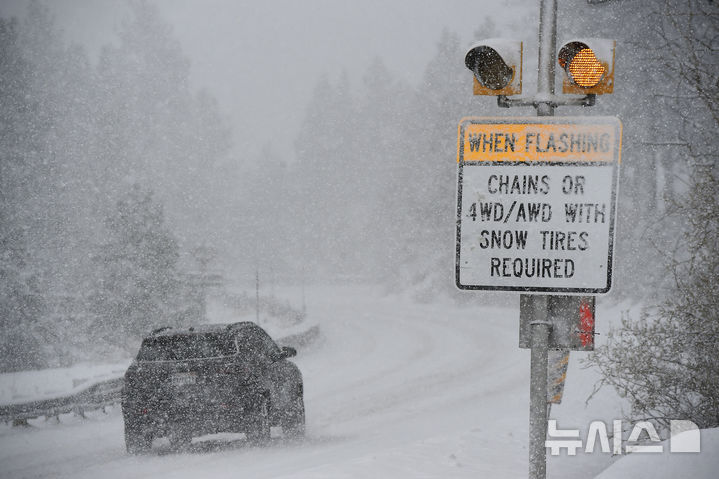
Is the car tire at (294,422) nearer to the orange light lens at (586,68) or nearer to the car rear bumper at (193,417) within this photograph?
the car rear bumper at (193,417)

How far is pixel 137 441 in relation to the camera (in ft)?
35.3

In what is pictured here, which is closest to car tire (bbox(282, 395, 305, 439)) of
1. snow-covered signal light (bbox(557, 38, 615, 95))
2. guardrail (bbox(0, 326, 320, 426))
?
guardrail (bbox(0, 326, 320, 426))

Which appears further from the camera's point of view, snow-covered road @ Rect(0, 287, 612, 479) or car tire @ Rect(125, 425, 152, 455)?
car tire @ Rect(125, 425, 152, 455)

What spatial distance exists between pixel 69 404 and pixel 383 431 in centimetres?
610

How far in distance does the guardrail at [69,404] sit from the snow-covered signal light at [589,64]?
A: 40.1ft

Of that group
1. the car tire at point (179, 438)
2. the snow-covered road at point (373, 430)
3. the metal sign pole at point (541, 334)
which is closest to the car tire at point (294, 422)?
the snow-covered road at point (373, 430)

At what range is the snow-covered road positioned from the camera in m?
9.01

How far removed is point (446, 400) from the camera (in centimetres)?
1587

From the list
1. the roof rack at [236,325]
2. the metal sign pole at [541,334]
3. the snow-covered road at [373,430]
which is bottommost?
the snow-covered road at [373,430]

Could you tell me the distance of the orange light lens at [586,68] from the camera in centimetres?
447

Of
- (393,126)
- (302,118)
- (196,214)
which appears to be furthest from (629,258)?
(302,118)

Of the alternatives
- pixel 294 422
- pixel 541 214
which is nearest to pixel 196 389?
pixel 294 422

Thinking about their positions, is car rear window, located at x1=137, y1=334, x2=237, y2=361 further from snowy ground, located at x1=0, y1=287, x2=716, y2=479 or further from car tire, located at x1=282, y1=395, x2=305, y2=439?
car tire, located at x1=282, y1=395, x2=305, y2=439

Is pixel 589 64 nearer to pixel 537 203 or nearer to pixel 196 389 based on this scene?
pixel 537 203
